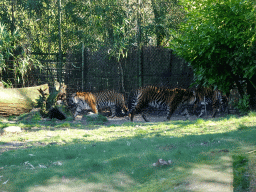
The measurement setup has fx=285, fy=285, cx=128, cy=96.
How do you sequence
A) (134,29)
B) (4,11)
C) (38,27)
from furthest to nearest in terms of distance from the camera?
(38,27), (4,11), (134,29)

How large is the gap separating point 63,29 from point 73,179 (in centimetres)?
1175

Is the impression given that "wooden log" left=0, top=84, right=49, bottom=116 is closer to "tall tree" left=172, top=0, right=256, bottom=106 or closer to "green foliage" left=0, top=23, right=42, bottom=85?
"green foliage" left=0, top=23, right=42, bottom=85

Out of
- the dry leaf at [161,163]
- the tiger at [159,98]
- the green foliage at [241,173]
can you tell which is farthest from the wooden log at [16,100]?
the green foliage at [241,173]

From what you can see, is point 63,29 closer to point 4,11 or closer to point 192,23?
point 4,11

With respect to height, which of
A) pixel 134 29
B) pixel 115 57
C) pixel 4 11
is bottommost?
pixel 115 57

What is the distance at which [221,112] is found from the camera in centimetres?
1146

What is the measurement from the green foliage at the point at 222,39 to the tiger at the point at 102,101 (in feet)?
13.8

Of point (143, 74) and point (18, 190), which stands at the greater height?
point (143, 74)

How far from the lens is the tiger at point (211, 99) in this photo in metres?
11.4

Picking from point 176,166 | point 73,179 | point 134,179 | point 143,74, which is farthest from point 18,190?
point 143,74

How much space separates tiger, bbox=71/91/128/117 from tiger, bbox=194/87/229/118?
303cm

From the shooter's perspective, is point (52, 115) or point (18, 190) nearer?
point (18, 190)

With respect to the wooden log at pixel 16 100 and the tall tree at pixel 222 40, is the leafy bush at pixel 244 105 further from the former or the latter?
the wooden log at pixel 16 100

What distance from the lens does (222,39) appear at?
23.3ft
